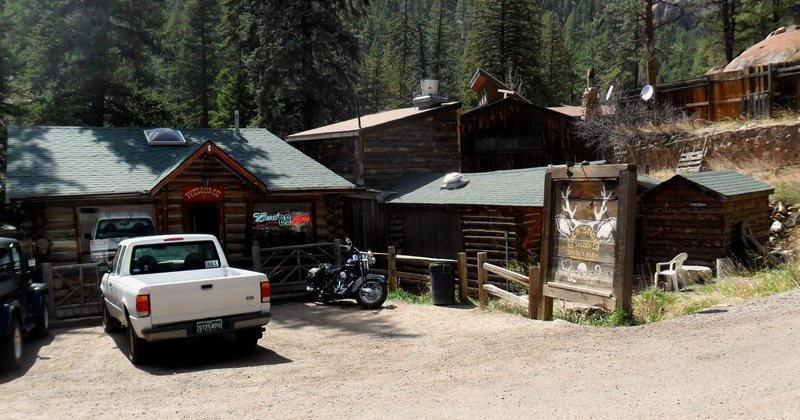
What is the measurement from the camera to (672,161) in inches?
1007

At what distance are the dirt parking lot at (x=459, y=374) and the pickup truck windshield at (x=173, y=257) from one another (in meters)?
1.31

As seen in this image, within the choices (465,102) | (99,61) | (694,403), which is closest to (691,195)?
(694,403)

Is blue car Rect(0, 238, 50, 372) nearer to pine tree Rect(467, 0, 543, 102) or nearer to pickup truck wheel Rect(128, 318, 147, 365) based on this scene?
pickup truck wheel Rect(128, 318, 147, 365)

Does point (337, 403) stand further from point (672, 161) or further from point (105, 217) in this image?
point (672, 161)

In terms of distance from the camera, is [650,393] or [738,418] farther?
[650,393]

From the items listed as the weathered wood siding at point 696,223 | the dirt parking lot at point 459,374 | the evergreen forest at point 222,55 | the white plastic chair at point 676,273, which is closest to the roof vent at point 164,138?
the dirt parking lot at point 459,374

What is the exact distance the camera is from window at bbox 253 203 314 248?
704 inches

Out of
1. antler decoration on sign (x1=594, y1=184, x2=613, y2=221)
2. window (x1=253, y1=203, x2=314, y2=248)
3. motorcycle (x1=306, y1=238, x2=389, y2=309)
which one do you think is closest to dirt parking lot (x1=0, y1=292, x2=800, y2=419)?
antler decoration on sign (x1=594, y1=184, x2=613, y2=221)

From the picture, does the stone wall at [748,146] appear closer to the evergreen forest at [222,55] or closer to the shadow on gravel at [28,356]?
the evergreen forest at [222,55]

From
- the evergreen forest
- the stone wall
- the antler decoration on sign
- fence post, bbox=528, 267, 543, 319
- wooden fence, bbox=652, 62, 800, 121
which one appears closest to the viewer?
the antler decoration on sign

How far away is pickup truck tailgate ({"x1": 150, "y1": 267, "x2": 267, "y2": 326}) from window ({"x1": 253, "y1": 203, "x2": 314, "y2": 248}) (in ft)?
27.1

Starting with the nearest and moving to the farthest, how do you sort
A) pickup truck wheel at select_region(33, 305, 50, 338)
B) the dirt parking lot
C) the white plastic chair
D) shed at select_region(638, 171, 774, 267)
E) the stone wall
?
the dirt parking lot < pickup truck wheel at select_region(33, 305, 50, 338) < the white plastic chair < shed at select_region(638, 171, 774, 267) < the stone wall

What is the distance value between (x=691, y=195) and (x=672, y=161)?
8.25m

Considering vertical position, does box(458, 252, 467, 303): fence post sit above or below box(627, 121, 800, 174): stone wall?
below
